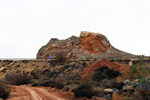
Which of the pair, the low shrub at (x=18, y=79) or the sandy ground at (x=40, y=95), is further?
the low shrub at (x=18, y=79)

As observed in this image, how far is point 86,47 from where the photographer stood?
→ 47594mm

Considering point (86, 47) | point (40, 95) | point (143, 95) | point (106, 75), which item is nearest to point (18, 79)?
point (40, 95)

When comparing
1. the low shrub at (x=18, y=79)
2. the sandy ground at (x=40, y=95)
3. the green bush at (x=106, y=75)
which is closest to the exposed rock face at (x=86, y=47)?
the low shrub at (x=18, y=79)

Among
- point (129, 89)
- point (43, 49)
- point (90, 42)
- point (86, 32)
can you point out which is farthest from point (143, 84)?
point (43, 49)

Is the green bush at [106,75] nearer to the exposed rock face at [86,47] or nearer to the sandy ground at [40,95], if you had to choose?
the sandy ground at [40,95]

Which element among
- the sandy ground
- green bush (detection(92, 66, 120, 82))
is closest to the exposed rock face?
green bush (detection(92, 66, 120, 82))

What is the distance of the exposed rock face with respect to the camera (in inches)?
1747

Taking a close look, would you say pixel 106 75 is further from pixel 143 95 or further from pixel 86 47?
pixel 86 47

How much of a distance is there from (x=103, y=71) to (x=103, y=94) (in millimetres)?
9648

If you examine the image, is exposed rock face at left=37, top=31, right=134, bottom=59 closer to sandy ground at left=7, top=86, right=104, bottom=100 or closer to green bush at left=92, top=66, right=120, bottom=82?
green bush at left=92, top=66, right=120, bottom=82

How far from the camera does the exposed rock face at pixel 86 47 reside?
44.4 metres

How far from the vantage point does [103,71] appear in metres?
22.0

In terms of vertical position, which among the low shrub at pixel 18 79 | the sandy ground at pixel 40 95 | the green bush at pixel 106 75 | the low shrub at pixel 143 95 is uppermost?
the low shrub at pixel 143 95

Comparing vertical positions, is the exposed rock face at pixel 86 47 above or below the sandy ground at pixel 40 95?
above
